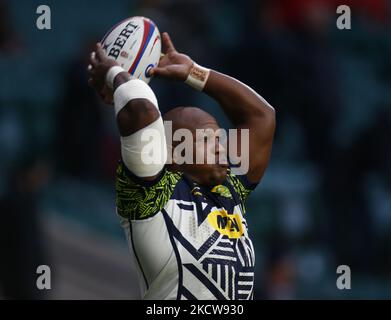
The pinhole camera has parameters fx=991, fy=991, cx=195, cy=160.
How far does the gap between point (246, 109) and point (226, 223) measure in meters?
0.79

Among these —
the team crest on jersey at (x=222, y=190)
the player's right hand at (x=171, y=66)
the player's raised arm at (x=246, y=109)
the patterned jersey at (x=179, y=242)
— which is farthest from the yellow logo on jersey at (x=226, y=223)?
the player's right hand at (x=171, y=66)

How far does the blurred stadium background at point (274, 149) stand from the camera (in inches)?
401

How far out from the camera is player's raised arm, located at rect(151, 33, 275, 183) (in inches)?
210

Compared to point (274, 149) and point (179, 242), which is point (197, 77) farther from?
point (274, 149)

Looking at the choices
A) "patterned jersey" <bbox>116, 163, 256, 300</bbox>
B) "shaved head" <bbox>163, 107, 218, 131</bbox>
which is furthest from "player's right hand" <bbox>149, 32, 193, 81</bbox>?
"patterned jersey" <bbox>116, 163, 256, 300</bbox>

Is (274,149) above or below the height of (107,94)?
below

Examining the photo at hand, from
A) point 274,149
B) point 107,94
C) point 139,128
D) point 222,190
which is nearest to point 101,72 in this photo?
point 107,94

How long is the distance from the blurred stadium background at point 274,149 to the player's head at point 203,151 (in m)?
4.61

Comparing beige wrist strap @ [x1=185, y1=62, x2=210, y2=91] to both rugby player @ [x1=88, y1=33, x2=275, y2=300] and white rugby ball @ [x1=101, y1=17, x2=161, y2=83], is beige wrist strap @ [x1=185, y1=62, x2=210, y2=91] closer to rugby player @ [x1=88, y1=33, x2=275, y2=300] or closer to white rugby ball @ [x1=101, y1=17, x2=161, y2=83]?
rugby player @ [x1=88, y1=33, x2=275, y2=300]

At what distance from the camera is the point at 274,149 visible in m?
10.9

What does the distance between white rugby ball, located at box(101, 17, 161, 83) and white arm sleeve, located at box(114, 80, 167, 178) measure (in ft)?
1.19
